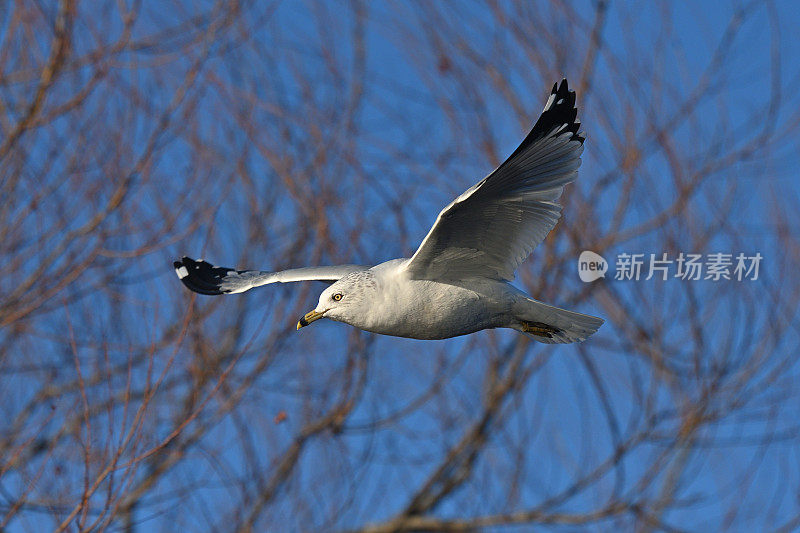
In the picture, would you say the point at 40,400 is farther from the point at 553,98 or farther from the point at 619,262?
the point at 553,98

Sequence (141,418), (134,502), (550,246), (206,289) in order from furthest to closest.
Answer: (134,502) → (550,246) → (206,289) → (141,418)

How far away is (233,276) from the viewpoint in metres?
3.89

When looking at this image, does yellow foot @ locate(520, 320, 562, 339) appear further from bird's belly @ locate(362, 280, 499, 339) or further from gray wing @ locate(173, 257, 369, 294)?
gray wing @ locate(173, 257, 369, 294)

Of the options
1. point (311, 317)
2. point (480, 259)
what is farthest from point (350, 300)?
point (480, 259)

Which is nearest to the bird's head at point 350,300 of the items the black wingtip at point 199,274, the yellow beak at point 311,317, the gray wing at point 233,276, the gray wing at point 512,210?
the yellow beak at point 311,317

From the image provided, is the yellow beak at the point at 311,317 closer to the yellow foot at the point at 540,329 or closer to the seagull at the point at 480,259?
the seagull at the point at 480,259

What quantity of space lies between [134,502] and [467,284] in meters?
3.26

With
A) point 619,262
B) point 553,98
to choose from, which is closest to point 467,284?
point 553,98

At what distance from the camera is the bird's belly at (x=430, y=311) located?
8.99 feet

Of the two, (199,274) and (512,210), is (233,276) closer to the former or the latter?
(199,274)

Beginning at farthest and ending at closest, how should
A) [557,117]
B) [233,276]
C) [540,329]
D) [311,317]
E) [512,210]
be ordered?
[233,276] < [540,329] < [311,317] < [512,210] < [557,117]

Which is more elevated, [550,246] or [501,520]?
[550,246]

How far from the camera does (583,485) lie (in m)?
5.03

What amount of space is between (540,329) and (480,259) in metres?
0.41
